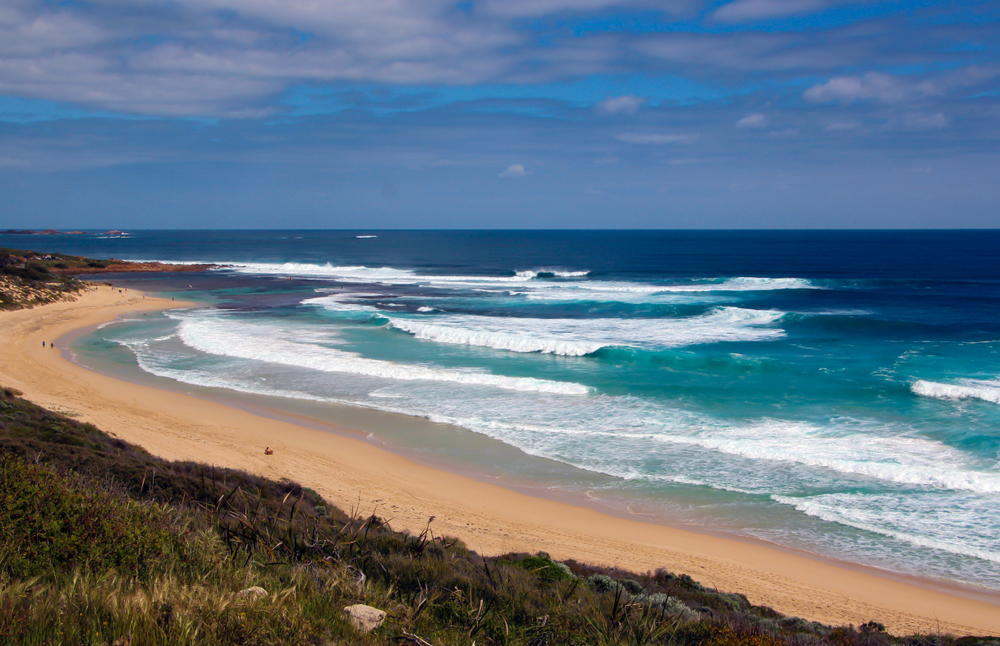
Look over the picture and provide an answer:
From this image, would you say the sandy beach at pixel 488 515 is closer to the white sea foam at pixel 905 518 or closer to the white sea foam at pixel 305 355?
the white sea foam at pixel 905 518

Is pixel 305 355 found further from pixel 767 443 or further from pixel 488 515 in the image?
pixel 767 443

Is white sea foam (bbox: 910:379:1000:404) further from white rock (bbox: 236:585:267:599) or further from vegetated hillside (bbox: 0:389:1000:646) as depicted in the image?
white rock (bbox: 236:585:267:599)

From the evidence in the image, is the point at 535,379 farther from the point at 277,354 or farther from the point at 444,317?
the point at 444,317

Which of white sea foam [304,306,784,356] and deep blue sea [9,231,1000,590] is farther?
white sea foam [304,306,784,356]

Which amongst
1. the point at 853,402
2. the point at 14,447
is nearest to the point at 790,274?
the point at 853,402

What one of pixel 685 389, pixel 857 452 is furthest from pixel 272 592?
pixel 685 389

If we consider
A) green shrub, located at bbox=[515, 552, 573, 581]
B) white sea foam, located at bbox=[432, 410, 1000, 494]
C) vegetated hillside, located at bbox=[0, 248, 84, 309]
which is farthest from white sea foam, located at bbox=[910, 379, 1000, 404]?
vegetated hillside, located at bbox=[0, 248, 84, 309]
